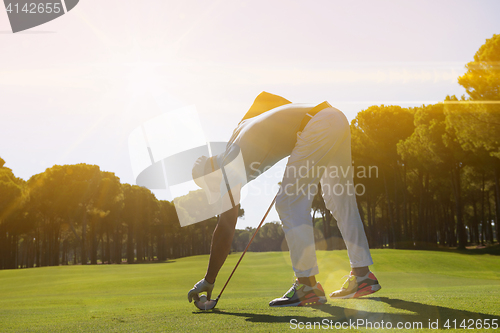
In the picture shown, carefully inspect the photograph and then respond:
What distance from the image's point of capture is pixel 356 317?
2107mm

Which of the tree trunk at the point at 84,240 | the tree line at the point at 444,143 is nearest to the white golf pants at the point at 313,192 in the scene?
the tree line at the point at 444,143

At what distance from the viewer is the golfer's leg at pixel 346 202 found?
9.99 feet

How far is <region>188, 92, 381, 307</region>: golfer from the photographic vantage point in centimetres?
276

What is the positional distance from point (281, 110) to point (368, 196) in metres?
41.4

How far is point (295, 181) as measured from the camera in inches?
113

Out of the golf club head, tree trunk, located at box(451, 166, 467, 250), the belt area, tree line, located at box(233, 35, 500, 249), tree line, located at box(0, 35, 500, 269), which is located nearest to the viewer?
the golf club head

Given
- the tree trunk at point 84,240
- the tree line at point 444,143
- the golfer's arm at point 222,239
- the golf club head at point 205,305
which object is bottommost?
the tree trunk at point 84,240

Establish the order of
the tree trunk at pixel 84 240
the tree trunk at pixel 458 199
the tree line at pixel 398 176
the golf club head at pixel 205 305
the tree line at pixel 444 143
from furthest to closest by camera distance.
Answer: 1. the tree trunk at pixel 84 240
2. the tree trunk at pixel 458 199
3. the tree line at pixel 398 176
4. the tree line at pixel 444 143
5. the golf club head at pixel 205 305

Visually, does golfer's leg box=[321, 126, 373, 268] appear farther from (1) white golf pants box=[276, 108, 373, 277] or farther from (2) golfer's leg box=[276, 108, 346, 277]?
(2) golfer's leg box=[276, 108, 346, 277]

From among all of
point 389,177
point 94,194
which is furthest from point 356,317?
point 94,194

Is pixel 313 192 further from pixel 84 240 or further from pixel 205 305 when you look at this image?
pixel 84 240

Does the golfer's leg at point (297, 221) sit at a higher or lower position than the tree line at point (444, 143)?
lower

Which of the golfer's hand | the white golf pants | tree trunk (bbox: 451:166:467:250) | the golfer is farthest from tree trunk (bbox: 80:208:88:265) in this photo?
the white golf pants

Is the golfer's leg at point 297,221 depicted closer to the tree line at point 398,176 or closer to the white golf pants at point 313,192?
the white golf pants at point 313,192
